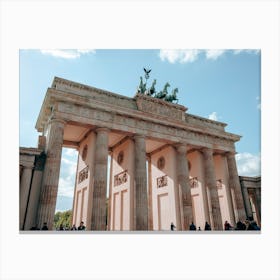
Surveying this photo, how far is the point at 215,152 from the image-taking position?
1037 inches

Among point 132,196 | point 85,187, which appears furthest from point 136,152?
point 85,187

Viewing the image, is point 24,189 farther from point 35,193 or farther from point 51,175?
point 51,175

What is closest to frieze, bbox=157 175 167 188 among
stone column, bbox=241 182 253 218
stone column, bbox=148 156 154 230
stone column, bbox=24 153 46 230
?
stone column, bbox=148 156 154 230

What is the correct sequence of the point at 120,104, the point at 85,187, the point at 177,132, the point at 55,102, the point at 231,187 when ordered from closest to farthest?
1. the point at 55,102
2. the point at 85,187
3. the point at 120,104
4. the point at 177,132
5. the point at 231,187

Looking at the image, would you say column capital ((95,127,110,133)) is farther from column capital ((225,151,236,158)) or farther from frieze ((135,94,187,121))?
column capital ((225,151,236,158))

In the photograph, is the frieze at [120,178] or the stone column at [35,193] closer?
the stone column at [35,193]

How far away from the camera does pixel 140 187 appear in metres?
18.9

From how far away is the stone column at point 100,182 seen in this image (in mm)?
16219

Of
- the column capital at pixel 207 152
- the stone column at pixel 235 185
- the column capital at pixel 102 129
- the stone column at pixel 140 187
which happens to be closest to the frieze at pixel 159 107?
the stone column at pixel 140 187

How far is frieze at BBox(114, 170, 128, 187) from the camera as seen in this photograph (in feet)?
69.5

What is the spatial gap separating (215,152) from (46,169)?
18.4 meters

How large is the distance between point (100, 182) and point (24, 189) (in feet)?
16.6

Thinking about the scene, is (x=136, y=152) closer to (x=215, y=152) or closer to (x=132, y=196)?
(x=132, y=196)

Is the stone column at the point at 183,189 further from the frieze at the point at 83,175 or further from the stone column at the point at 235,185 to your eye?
the frieze at the point at 83,175
